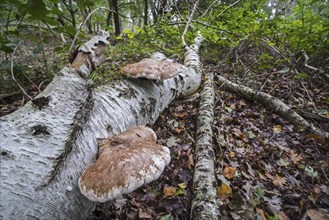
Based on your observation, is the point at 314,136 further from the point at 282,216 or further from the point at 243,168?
the point at 282,216

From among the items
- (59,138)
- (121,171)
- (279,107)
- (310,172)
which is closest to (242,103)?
(279,107)

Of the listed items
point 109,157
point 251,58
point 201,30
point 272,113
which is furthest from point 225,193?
point 251,58

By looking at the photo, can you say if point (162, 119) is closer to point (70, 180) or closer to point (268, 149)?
point (268, 149)

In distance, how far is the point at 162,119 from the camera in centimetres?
351

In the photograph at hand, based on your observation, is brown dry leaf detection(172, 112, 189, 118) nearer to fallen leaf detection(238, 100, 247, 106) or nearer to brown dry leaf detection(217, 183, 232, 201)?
fallen leaf detection(238, 100, 247, 106)

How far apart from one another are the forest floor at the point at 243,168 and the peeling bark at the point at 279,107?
0.10 metres

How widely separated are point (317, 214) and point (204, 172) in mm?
1254

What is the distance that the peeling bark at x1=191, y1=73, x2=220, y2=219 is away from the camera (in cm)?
181

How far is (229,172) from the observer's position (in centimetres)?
257

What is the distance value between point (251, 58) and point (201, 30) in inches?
70.8

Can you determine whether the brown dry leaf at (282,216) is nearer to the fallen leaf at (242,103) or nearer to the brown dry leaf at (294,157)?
the brown dry leaf at (294,157)

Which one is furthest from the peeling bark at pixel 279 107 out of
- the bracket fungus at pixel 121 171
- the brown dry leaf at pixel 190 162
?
the bracket fungus at pixel 121 171

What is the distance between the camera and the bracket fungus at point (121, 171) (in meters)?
1.33

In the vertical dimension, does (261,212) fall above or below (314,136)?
below
